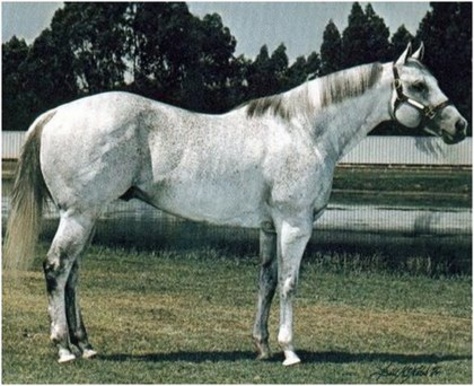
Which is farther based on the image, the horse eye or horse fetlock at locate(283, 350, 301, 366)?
the horse eye

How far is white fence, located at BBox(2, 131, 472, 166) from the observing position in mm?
9422

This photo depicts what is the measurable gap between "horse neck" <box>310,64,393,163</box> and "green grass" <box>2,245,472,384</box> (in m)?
1.69

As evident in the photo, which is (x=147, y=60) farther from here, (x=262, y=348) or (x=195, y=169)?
(x=262, y=348)

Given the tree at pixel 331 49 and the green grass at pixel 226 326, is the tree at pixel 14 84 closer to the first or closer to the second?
the green grass at pixel 226 326

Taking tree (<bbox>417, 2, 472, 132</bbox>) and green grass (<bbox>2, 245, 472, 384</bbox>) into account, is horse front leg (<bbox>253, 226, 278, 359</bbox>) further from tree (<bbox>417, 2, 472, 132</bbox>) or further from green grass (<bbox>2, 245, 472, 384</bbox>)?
tree (<bbox>417, 2, 472, 132</bbox>)

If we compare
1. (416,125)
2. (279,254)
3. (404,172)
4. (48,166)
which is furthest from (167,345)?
(404,172)

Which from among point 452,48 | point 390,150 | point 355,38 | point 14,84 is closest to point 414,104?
point 355,38

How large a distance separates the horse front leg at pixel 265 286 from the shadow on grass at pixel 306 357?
15 centimetres

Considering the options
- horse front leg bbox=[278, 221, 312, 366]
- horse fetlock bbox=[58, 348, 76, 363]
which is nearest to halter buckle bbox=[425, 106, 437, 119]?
horse front leg bbox=[278, 221, 312, 366]

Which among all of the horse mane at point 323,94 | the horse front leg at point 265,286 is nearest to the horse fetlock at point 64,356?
the horse front leg at point 265,286

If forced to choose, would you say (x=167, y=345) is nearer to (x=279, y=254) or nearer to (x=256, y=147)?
(x=279, y=254)

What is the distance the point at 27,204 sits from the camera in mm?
6824
